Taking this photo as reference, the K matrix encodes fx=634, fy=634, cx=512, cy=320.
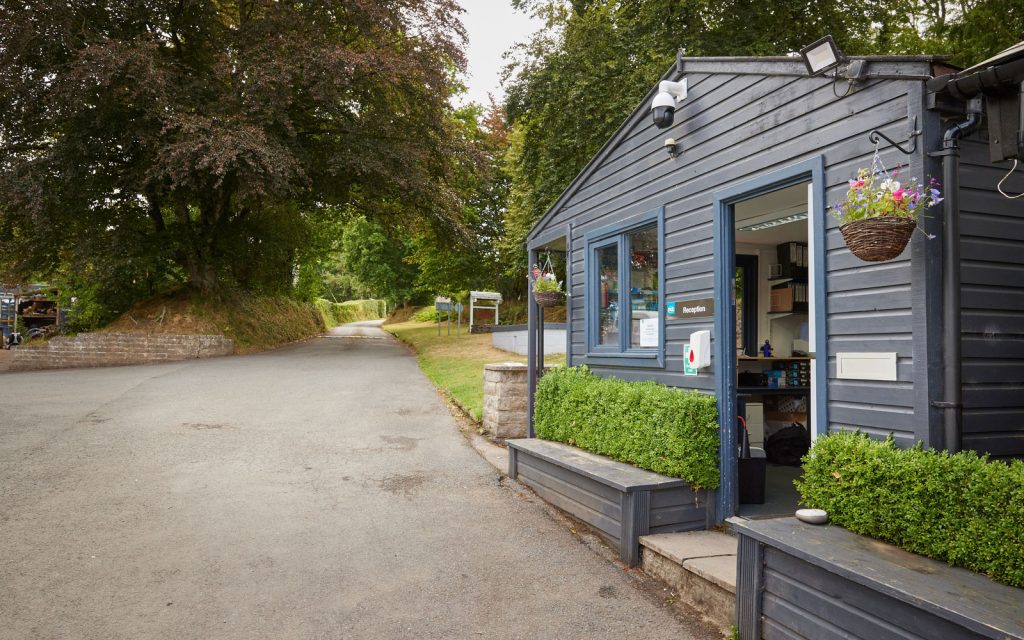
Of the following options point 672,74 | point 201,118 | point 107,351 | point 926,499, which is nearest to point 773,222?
point 672,74

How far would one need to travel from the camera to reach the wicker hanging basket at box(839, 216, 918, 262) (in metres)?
2.95

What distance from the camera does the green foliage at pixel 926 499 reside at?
8.12 ft

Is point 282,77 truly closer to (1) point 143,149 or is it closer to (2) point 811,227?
(1) point 143,149

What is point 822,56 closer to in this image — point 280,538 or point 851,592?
point 851,592

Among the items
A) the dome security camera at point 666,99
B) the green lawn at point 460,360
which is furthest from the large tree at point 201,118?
the dome security camera at point 666,99

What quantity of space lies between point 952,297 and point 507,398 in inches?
224

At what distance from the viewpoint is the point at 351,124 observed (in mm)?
17688

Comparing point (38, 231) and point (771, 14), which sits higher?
point (771, 14)

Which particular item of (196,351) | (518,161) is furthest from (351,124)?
(196,351)

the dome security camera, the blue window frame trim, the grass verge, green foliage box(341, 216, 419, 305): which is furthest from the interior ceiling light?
green foliage box(341, 216, 419, 305)

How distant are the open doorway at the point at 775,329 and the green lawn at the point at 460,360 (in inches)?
131

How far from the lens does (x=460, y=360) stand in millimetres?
16156

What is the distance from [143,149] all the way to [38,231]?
309 cm

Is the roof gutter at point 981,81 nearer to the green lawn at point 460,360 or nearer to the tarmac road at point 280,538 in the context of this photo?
the tarmac road at point 280,538
